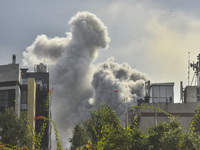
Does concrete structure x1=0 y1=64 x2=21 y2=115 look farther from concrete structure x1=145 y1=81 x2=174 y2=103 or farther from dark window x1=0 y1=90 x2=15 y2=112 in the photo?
concrete structure x1=145 y1=81 x2=174 y2=103

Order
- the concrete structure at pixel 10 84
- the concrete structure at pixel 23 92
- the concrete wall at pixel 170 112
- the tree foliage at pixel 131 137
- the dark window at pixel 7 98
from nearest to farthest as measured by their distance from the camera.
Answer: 1. the tree foliage at pixel 131 137
2. the concrete wall at pixel 170 112
3. the dark window at pixel 7 98
4. the concrete structure at pixel 10 84
5. the concrete structure at pixel 23 92

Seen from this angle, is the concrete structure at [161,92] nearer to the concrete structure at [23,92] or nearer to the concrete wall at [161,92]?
the concrete wall at [161,92]

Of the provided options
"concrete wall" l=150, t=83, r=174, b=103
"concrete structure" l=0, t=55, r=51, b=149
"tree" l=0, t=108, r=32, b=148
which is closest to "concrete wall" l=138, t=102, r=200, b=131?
"concrete wall" l=150, t=83, r=174, b=103

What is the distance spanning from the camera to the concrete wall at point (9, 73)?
7881 centimetres

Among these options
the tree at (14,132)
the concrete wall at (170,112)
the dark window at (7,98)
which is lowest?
the tree at (14,132)

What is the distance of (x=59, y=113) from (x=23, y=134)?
4435 inches

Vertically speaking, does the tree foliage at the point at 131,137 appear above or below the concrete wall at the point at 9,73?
below

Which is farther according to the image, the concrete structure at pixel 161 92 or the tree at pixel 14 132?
the concrete structure at pixel 161 92

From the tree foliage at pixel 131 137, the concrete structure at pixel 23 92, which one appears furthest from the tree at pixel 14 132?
the tree foliage at pixel 131 137

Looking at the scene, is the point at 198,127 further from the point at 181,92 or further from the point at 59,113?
the point at 59,113

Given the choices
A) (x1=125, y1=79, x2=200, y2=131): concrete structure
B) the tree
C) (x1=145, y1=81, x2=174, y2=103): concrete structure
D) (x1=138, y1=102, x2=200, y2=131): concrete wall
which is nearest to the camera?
the tree

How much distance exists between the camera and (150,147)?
56.0 feet

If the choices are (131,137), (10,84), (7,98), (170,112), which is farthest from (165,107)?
(131,137)

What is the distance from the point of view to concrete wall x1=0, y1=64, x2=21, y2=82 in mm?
78812
